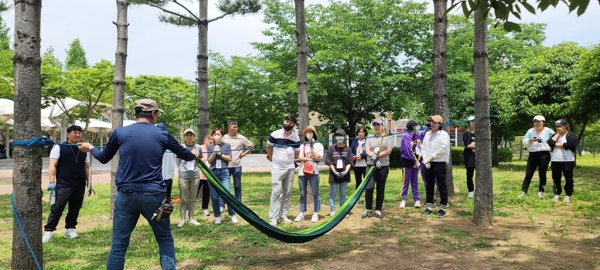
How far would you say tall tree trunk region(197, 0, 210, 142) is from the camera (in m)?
8.87

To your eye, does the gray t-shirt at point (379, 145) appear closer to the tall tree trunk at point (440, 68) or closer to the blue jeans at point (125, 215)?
the tall tree trunk at point (440, 68)

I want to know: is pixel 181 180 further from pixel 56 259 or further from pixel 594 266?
pixel 594 266


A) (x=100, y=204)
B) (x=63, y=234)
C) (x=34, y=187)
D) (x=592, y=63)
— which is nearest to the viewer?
(x=34, y=187)

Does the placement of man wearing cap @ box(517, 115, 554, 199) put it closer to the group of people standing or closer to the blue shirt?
the group of people standing

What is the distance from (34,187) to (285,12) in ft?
50.0

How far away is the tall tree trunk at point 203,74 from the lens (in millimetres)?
8867

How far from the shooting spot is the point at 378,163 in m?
6.52

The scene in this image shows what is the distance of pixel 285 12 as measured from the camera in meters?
17.5

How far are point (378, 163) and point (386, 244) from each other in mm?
1764

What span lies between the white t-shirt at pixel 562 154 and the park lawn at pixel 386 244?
0.79 metres

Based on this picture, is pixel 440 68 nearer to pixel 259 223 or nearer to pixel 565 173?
pixel 565 173

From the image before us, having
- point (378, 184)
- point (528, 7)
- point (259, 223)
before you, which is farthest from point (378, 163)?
point (528, 7)

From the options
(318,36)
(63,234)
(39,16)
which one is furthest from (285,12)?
(39,16)

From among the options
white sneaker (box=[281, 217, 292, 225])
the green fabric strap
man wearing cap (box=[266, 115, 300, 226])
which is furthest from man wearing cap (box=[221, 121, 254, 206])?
the green fabric strap
